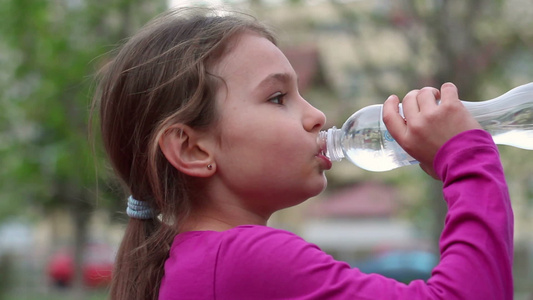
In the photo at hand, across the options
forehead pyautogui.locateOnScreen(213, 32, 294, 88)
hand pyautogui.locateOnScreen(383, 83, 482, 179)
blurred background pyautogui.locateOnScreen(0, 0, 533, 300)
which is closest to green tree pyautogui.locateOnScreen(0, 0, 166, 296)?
blurred background pyautogui.locateOnScreen(0, 0, 533, 300)

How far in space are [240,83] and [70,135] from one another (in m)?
10.5

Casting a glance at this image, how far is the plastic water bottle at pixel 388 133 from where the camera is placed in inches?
78.9

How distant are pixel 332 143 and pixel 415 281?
1.78 ft

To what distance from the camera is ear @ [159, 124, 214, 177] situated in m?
1.92

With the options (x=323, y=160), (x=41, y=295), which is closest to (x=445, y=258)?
(x=323, y=160)

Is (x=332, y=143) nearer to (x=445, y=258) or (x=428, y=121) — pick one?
(x=428, y=121)

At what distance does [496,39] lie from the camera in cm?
1142

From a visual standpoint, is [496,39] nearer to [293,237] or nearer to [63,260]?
→ [293,237]

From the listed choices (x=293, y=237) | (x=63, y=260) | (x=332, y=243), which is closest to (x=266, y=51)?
(x=293, y=237)

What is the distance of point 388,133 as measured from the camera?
2146 millimetres

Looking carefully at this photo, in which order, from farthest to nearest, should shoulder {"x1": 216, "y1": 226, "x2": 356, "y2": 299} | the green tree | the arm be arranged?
the green tree → shoulder {"x1": 216, "y1": 226, "x2": 356, "y2": 299} → the arm

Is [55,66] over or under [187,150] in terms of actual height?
over

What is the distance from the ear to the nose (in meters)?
0.25

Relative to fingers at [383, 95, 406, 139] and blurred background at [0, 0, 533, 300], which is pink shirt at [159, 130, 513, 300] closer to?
fingers at [383, 95, 406, 139]
